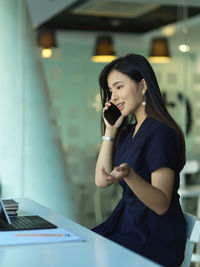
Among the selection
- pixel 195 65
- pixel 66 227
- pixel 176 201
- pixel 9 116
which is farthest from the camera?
pixel 195 65

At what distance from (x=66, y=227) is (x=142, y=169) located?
1.52 feet

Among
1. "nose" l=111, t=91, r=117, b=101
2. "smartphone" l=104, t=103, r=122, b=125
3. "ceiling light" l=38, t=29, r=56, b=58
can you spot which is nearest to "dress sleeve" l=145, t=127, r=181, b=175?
"nose" l=111, t=91, r=117, b=101

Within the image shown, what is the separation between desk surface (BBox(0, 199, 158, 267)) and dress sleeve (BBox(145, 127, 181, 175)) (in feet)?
1.66

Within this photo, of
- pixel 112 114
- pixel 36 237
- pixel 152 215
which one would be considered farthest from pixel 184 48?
pixel 36 237

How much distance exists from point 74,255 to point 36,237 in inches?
11.3

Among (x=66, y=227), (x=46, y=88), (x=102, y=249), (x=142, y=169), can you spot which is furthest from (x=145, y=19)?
(x=102, y=249)

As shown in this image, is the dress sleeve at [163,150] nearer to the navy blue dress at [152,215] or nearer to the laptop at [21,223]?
the navy blue dress at [152,215]

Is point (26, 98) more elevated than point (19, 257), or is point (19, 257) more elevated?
point (26, 98)

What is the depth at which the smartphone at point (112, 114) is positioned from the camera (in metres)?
2.87

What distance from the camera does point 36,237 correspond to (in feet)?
6.68

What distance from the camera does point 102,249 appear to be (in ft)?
6.07

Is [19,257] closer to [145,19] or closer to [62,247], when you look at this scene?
[62,247]

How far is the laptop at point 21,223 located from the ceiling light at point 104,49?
2863mm

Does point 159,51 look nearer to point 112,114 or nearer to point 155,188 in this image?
point 112,114
